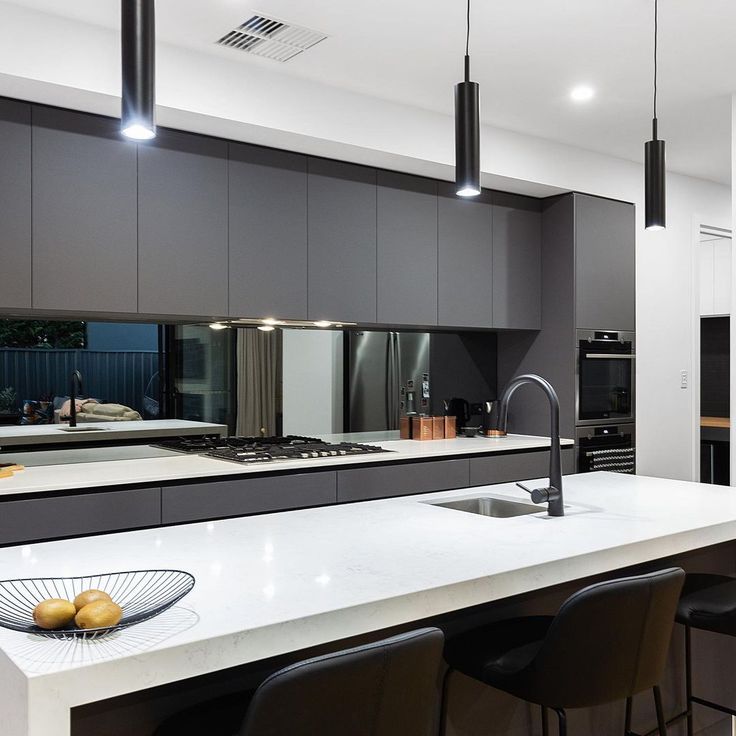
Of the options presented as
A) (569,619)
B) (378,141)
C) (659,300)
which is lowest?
(569,619)

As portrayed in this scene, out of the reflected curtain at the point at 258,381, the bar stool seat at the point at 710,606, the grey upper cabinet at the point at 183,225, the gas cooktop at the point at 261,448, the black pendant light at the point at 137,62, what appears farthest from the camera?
the reflected curtain at the point at 258,381

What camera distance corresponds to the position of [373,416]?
482 cm

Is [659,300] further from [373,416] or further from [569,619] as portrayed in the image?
[569,619]

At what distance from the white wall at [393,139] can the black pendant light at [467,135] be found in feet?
5.05

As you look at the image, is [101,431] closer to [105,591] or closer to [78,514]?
[78,514]

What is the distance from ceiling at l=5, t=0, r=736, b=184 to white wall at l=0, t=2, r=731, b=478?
79 mm

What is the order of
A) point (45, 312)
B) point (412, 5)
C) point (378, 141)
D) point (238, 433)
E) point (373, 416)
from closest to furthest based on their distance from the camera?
point (412, 5), point (45, 312), point (378, 141), point (238, 433), point (373, 416)

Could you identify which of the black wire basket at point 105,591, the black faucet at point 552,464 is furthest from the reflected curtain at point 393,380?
the black wire basket at point 105,591

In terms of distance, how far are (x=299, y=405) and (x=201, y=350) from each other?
2.21 ft

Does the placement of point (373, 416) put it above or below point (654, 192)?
below

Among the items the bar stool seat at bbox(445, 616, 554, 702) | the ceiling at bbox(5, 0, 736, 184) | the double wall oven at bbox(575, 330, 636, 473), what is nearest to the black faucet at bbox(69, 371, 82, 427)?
the ceiling at bbox(5, 0, 736, 184)

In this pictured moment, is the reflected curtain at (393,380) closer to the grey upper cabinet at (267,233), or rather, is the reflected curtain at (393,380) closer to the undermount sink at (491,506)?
the grey upper cabinet at (267,233)

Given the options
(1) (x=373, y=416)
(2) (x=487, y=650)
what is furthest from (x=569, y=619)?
(1) (x=373, y=416)

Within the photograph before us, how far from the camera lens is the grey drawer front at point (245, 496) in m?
3.23
